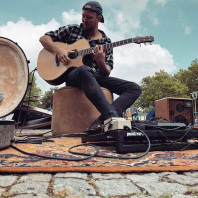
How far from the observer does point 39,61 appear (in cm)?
296

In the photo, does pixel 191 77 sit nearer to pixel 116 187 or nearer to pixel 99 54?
pixel 99 54

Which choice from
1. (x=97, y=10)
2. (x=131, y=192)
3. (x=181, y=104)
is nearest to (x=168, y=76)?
(x=181, y=104)

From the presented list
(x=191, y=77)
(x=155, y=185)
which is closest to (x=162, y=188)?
(x=155, y=185)

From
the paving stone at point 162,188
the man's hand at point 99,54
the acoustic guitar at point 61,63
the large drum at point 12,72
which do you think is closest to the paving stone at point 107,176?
the paving stone at point 162,188

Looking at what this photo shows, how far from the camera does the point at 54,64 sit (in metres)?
2.80

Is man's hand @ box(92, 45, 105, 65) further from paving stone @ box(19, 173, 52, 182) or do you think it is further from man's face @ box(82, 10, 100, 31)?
paving stone @ box(19, 173, 52, 182)

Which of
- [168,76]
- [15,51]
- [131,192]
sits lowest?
[131,192]

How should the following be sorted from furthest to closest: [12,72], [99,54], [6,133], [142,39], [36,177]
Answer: [142,39] → [99,54] → [12,72] → [6,133] → [36,177]

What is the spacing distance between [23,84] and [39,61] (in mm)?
1433

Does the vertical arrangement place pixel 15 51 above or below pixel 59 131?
above

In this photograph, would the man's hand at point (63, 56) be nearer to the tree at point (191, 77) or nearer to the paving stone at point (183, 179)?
the paving stone at point (183, 179)

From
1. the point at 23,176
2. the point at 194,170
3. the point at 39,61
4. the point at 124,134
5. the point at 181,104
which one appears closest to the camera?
the point at 23,176

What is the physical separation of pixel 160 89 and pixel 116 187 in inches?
990

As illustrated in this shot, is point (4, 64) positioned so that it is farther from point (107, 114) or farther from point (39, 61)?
point (39, 61)
